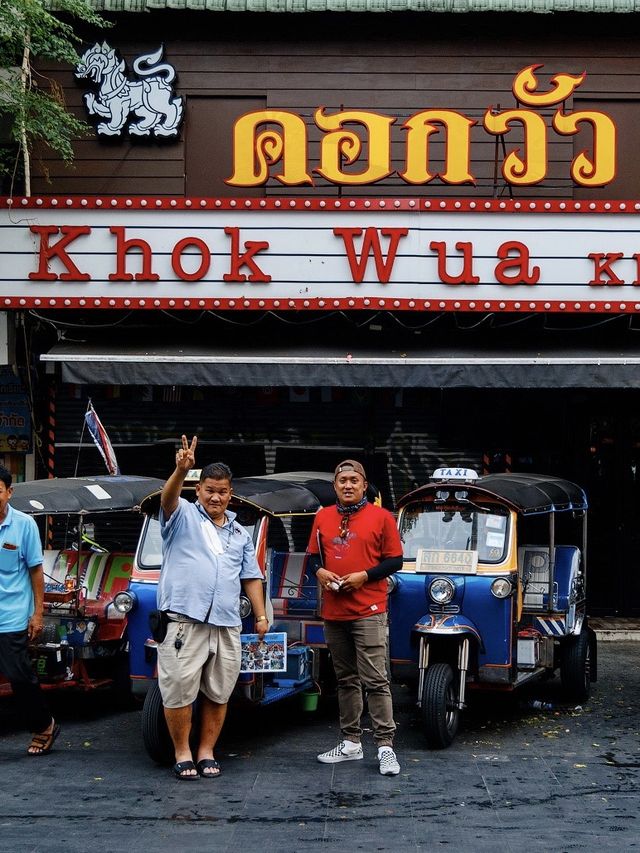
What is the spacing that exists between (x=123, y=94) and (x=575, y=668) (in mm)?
9353

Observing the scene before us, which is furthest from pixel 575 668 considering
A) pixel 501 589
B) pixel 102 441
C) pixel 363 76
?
pixel 363 76

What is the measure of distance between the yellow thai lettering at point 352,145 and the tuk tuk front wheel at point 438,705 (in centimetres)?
645

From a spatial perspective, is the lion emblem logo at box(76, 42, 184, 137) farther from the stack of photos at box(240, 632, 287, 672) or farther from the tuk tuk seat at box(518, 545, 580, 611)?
the stack of photos at box(240, 632, 287, 672)

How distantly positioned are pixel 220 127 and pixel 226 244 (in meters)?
2.63

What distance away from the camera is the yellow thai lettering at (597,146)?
1289 centimetres

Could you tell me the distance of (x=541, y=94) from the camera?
13.1 m

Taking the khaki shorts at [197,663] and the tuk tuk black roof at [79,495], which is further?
the tuk tuk black roof at [79,495]

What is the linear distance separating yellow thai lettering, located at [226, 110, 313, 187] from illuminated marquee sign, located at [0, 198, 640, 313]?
26 cm

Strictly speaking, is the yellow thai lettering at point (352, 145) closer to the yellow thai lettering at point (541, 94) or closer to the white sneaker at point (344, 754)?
the yellow thai lettering at point (541, 94)

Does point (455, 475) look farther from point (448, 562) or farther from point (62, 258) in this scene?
point (62, 258)

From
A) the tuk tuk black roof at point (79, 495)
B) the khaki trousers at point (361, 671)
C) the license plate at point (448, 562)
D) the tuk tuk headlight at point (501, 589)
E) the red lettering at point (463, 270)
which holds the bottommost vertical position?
the khaki trousers at point (361, 671)

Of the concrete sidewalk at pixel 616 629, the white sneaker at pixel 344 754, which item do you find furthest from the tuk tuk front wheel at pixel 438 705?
the concrete sidewalk at pixel 616 629

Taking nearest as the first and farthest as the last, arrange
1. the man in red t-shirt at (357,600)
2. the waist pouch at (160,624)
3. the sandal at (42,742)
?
the waist pouch at (160,624), the man in red t-shirt at (357,600), the sandal at (42,742)

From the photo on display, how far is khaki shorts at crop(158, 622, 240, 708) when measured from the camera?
292 inches
